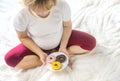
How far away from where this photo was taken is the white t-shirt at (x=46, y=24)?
110 cm

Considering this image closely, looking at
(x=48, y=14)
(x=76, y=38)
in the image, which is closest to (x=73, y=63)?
(x=76, y=38)

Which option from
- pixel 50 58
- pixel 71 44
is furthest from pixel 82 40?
pixel 50 58

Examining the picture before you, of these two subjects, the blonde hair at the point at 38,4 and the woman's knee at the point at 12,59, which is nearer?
the blonde hair at the point at 38,4

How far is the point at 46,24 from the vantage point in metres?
1.12

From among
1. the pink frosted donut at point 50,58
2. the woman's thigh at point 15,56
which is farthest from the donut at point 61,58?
the woman's thigh at point 15,56

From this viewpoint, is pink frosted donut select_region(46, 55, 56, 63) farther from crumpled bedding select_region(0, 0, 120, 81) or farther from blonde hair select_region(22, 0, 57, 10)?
blonde hair select_region(22, 0, 57, 10)

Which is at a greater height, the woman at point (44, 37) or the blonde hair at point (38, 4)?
the blonde hair at point (38, 4)

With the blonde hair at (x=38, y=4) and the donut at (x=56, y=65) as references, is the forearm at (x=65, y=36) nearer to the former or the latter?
the donut at (x=56, y=65)

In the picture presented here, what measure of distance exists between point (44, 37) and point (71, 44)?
140 millimetres

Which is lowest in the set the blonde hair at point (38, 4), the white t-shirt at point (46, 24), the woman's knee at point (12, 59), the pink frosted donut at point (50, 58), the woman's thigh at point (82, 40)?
the woman's knee at point (12, 59)

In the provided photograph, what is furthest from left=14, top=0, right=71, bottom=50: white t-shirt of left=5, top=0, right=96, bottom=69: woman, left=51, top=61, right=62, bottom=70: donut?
left=51, top=61, right=62, bottom=70: donut

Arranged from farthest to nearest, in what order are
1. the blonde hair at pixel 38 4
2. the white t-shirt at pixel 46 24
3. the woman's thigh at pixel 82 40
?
the woman's thigh at pixel 82 40
the white t-shirt at pixel 46 24
the blonde hair at pixel 38 4

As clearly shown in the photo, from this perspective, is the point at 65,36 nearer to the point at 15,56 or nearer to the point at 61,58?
the point at 61,58

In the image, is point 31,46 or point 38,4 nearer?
point 38,4
